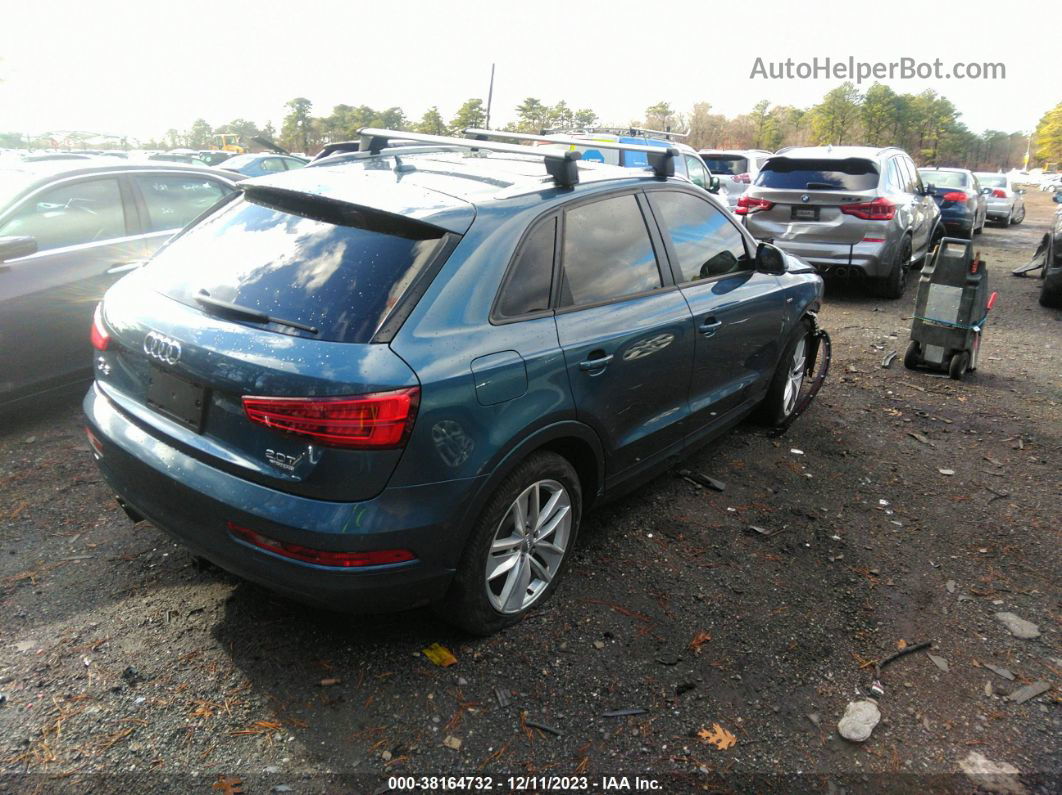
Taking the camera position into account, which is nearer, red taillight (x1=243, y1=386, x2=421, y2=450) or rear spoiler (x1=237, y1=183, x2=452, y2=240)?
red taillight (x1=243, y1=386, x2=421, y2=450)

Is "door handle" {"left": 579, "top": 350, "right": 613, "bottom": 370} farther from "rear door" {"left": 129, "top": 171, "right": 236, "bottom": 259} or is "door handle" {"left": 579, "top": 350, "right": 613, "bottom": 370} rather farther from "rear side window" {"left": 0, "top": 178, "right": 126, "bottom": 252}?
"rear side window" {"left": 0, "top": 178, "right": 126, "bottom": 252}

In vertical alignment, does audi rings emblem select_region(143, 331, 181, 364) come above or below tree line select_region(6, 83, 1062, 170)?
below

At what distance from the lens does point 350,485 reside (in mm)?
2320

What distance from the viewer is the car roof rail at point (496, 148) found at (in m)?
3.15

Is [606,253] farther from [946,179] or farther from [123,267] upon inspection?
[946,179]

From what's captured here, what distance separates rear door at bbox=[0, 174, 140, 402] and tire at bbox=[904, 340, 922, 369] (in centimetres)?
641

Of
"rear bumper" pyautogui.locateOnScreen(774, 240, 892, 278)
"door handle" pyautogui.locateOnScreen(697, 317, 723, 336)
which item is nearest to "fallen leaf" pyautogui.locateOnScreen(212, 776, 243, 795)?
"door handle" pyautogui.locateOnScreen(697, 317, 723, 336)

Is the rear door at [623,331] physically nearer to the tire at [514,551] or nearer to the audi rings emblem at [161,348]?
the tire at [514,551]

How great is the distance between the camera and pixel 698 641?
3.03 m

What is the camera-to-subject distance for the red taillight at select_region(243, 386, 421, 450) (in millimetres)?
2273

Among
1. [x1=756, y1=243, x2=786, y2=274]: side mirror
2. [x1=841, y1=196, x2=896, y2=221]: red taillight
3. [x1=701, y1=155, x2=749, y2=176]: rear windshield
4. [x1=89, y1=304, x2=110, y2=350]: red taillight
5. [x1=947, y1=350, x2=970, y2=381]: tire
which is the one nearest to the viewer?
[x1=89, y1=304, x2=110, y2=350]: red taillight

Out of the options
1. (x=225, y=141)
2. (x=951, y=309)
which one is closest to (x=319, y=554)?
(x=951, y=309)

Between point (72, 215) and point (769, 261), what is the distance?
4.63m

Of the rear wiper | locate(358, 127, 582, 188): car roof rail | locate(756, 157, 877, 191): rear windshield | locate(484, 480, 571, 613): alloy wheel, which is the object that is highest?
locate(756, 157, 877, 191): rear windshield
